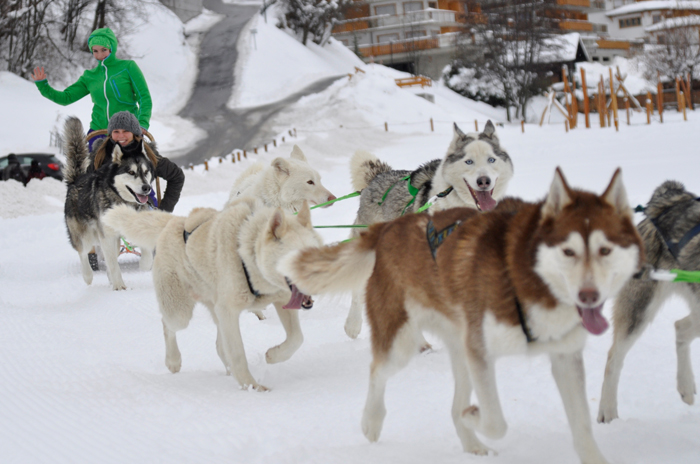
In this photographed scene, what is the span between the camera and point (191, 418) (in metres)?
3.17

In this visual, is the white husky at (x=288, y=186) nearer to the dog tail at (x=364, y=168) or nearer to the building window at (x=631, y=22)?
the dog tail at (x=364, y=168)

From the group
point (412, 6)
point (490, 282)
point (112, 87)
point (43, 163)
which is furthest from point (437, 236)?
point (412, 6)

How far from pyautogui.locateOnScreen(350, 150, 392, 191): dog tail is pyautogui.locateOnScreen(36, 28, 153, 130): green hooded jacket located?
7.97 feet

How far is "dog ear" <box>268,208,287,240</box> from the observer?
365 cm

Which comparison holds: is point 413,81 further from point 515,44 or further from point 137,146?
point 137,146

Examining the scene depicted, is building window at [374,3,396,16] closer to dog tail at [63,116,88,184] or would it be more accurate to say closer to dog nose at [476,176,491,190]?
dog tail at [63,116,88,184]

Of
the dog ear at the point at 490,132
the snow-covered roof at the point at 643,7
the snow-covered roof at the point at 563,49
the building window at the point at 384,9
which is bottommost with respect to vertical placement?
the dog ear at the point at 490,132

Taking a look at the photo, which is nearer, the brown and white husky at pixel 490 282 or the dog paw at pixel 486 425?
Answer: the brown and white husky at pixel 490 282

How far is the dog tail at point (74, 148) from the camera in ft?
24.0

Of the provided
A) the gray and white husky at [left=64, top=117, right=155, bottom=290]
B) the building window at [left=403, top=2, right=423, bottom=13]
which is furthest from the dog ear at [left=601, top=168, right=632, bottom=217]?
the building window at [left=403, top=2, right=423, bottom=13]

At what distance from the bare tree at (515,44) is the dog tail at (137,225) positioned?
32371 mm

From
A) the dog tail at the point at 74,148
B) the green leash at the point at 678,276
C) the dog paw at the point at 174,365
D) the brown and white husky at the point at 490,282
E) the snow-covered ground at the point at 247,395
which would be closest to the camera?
the brown and white husky at the point at 490,282

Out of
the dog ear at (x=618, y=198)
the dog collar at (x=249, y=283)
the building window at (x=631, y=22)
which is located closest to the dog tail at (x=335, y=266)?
the dog collar at (x=249, y=283)

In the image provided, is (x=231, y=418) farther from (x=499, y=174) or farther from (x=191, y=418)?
(x=499, y=174)
